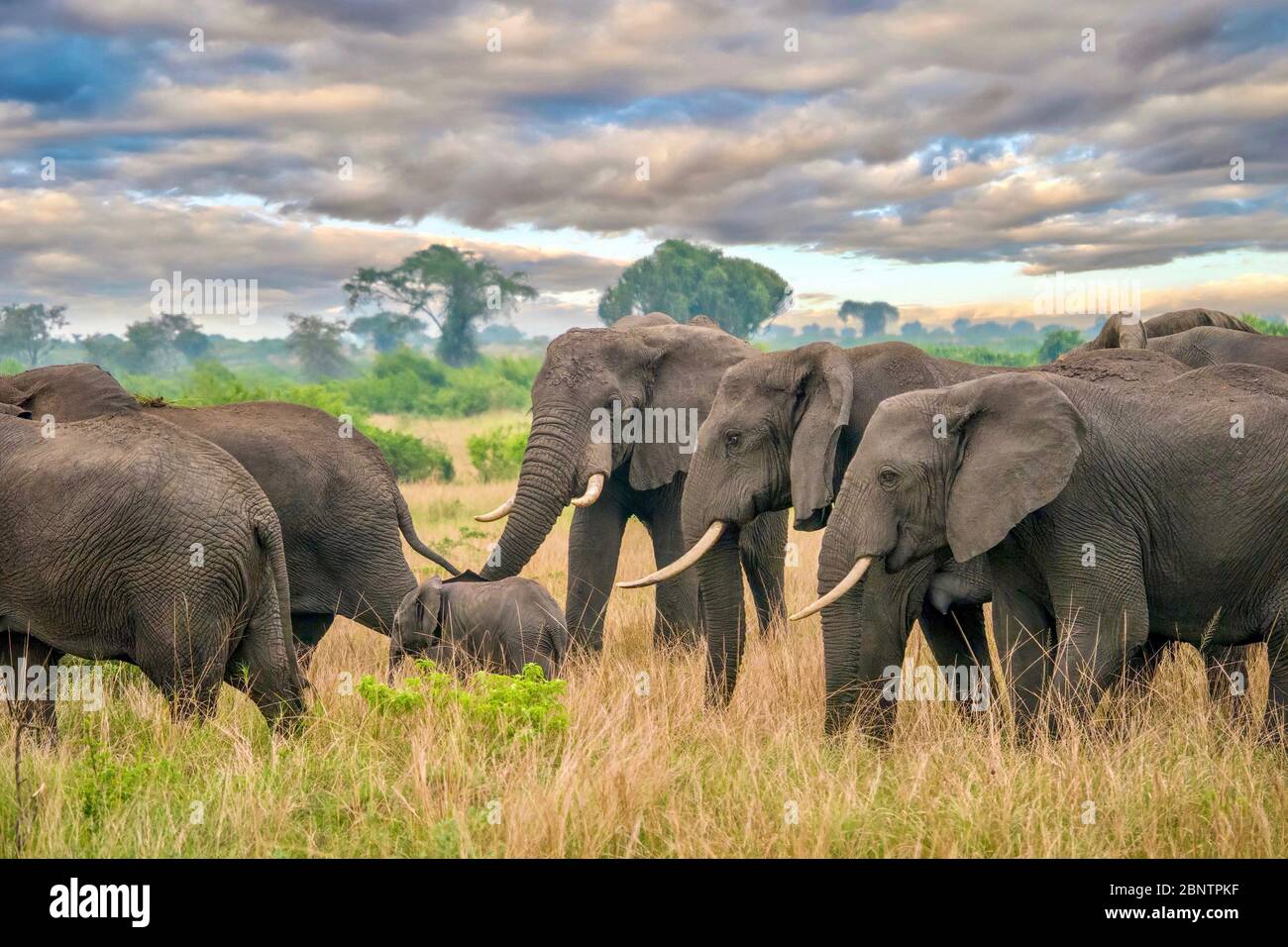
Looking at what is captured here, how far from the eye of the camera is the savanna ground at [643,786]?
202 inches

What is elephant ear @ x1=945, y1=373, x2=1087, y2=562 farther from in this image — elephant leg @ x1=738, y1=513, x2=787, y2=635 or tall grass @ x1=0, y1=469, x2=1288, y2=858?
elephant leg @ x1=738, y1=513, x2=787, y2=635

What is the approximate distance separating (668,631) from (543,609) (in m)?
1.33

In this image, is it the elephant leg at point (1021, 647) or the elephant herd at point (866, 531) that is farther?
the elephant leg at point (1021, 647)

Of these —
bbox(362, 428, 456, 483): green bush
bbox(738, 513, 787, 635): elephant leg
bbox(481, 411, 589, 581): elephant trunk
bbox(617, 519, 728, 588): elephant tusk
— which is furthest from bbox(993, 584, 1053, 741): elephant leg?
bbox(362, 428, 456, 483): green bush

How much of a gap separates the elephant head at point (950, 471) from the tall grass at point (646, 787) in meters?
0.87

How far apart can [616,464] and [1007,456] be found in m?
3.80

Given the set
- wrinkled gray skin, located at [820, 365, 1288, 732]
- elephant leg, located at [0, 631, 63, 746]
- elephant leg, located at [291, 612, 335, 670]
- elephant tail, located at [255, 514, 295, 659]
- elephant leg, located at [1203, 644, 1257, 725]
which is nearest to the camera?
wrinkled gray skin, located at [820, 365, 1288, 732]

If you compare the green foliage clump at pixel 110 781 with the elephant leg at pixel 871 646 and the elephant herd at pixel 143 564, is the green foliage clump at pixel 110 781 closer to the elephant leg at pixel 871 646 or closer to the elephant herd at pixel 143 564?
the elephant herd at pixel 143 564

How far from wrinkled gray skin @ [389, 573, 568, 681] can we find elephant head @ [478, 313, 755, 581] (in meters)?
0.82

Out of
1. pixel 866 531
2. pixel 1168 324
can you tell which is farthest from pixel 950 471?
pixel 1168 324

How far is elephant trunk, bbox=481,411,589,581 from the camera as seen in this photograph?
30.0 feet

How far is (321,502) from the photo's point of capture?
875 cm

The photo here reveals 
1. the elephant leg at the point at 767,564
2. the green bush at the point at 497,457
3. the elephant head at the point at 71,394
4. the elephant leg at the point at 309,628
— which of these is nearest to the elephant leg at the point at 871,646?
the elephant leg at the point at 767,564
